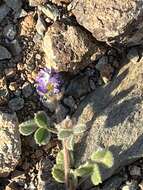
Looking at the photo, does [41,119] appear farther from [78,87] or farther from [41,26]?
[41,26]

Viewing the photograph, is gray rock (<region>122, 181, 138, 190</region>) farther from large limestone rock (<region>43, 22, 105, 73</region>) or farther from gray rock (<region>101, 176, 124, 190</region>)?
large limestone rock (<region>43, 22, 105, 73</region>)

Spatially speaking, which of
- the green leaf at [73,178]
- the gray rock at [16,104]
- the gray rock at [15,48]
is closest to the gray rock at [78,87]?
→ the gray rock at [16,104]

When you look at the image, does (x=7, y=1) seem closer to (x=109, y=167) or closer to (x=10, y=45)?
(x=10, y=45)

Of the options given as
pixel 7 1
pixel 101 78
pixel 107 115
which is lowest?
pixel 107 115

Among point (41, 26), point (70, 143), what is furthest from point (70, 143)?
point (41, 26)

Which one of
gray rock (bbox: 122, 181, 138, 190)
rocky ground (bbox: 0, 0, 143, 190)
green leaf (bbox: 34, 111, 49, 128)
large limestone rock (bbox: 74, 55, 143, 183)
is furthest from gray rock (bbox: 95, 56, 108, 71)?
gray rock (bbox: 122, 181, 138, 190)

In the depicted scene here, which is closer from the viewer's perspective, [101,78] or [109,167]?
[109,167]

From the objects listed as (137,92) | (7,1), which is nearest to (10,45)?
(7,1)
